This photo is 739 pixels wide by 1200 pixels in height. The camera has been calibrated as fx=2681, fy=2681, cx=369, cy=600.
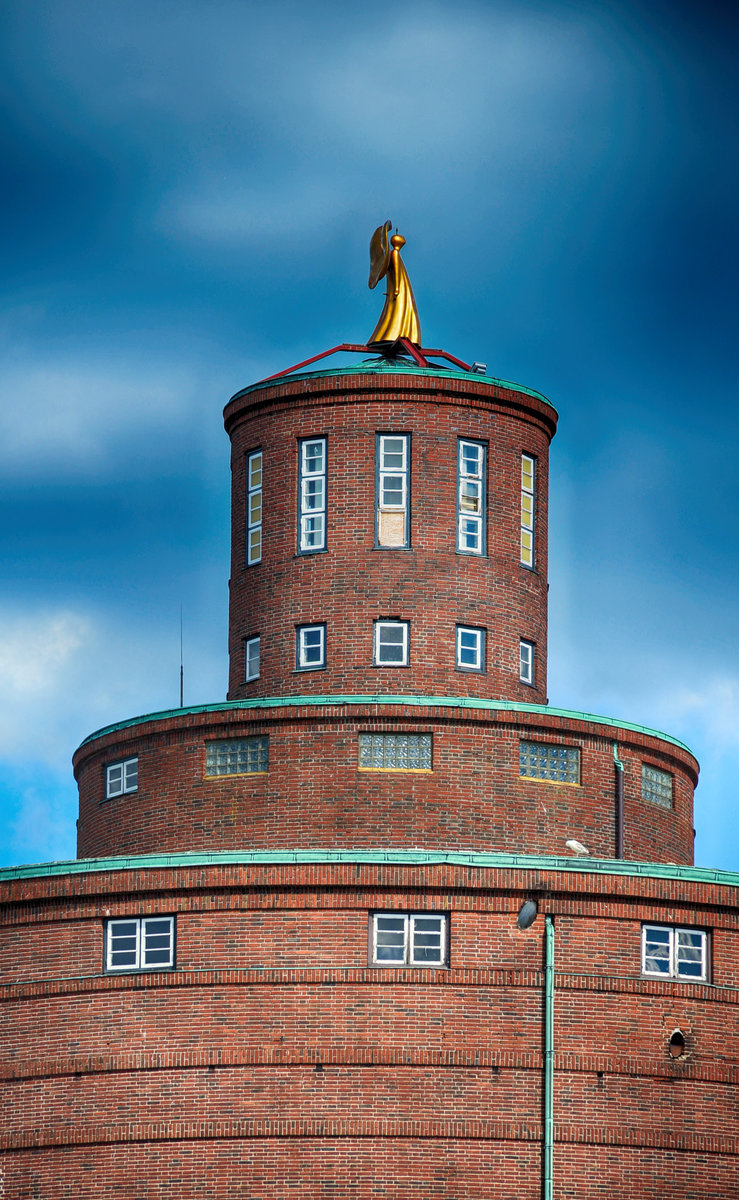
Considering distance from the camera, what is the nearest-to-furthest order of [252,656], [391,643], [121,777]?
1. [121,777]
2. [391,643]
3. [252,656]

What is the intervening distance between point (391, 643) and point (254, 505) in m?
5.24

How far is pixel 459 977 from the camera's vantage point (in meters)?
52.8

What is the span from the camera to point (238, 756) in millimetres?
58562

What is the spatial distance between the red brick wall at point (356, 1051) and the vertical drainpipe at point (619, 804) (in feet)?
17.1

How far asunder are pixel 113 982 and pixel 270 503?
1385 centimetres

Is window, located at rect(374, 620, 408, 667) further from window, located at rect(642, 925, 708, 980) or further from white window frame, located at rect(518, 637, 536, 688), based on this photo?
window, located at rect(642, 925, 708, 980)

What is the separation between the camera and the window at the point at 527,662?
62.3 metres

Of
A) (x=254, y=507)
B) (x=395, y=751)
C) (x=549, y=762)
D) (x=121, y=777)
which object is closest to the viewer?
(x=395, y=751)

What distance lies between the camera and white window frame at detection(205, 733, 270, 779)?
192 feet

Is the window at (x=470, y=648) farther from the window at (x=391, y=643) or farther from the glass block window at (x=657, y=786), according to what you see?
the glass block window at (x=657, y=786)

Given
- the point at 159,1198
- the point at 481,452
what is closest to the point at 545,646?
the point at 481,452

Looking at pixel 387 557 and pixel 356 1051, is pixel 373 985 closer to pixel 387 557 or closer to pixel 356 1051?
pixel 356 1051

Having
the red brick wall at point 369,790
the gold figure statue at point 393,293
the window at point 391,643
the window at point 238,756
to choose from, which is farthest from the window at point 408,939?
the gold figure statue at point 393,293

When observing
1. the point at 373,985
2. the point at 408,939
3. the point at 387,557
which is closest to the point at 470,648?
the point at 387,557
